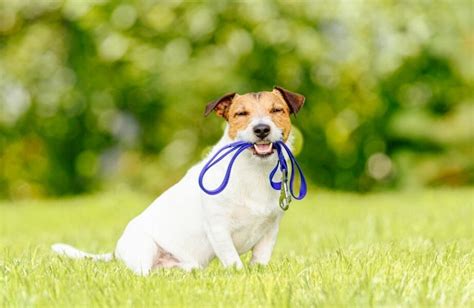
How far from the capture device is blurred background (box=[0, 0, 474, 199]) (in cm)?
1570

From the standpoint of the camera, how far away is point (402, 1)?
1442 centimetres

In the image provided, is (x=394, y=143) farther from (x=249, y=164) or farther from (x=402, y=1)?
(x=249, y=164)

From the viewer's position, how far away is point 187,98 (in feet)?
53.5

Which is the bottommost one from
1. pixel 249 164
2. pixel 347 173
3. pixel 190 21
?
pixel 347 173

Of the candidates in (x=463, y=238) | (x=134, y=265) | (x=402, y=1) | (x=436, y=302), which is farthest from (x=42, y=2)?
(x=436, y=302)

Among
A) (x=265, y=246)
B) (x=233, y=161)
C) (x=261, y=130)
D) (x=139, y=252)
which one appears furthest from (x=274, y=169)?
(x=139, y=252)

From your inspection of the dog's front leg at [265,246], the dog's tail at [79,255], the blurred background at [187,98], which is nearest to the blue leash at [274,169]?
the dog's front leg at [265,246]

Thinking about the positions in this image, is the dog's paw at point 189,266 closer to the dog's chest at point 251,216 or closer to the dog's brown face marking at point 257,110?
the dog's chest at point 251,216

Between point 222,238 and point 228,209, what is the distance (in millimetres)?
165

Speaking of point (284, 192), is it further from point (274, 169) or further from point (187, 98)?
point (187, 98)

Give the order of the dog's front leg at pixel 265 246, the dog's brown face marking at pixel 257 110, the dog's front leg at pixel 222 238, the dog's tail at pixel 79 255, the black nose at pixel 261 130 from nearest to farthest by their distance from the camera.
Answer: the black nose at pixel 261 130 < the dog's brown face marking at pixel 257 110 < the dog's front leg at pixel 222 238 < the dog's front leg at pixel 265 246 < the dog's tail at pixel 79 255

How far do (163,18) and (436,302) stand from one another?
1185 cm

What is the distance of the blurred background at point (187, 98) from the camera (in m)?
15.7

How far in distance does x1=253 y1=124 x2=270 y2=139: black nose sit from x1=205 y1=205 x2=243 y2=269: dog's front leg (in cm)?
53
